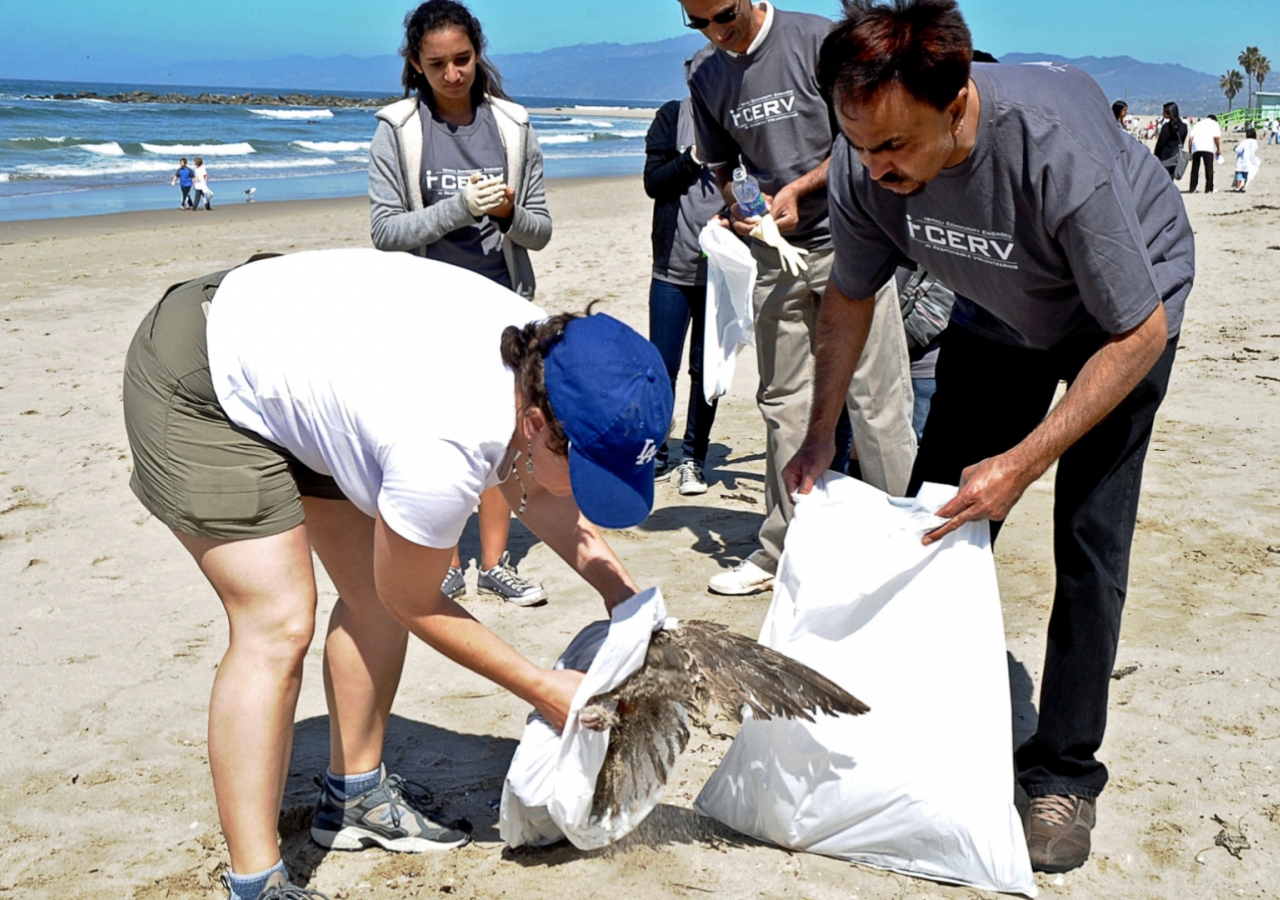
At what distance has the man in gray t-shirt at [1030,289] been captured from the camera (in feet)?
6.31

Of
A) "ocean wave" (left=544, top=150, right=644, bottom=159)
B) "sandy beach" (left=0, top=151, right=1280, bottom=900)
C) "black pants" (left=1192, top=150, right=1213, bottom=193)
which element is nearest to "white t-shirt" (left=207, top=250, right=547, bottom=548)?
"sandy beach" (left=0, top=151, right=1280, bottom=900)

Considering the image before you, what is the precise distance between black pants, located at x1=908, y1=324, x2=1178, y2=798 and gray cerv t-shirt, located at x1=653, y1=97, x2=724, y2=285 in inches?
94.9

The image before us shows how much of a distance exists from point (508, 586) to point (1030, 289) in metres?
2.15

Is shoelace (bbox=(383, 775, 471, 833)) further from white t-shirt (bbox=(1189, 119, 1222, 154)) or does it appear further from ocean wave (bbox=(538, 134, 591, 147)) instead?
ocean wave (bbox=(538, 134, 591, 147))

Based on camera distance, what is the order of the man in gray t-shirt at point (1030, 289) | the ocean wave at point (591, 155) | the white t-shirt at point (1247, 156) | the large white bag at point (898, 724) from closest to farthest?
1. the man in gray t-shirt at point (1030, 289)
2. the large white bag at point (898, 724)
3. the white t-shirt at point (1247, 156)
4. the ocean wave at point (591, 155)

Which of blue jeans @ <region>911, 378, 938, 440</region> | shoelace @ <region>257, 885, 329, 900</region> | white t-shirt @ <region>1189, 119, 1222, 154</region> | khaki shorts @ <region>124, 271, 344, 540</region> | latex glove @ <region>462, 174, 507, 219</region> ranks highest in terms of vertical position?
white t-shirt @ <region>1189, 119, 1222, 154</region>

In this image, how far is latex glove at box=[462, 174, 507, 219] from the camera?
3420 millimetres

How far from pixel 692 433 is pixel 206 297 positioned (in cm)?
304

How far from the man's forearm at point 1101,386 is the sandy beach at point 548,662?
0.93 meters

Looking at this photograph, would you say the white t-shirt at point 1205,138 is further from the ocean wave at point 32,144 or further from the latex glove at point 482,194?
the ocean wave at point 32,144

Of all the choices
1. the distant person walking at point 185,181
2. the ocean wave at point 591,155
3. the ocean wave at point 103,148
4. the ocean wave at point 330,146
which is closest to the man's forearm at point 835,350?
the distant person walking at point 185,181

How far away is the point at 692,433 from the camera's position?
495cm

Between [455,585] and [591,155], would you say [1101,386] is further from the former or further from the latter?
[591,155]

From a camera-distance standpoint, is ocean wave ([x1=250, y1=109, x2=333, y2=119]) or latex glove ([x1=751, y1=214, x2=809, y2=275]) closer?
latex glove ([x1=751, y1=214, x2=809, y2=275])
